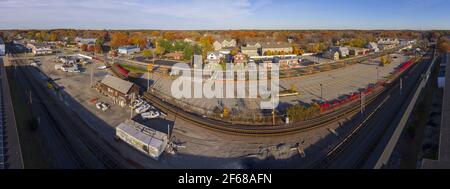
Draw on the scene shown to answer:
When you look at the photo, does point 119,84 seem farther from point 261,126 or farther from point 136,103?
point 261,126

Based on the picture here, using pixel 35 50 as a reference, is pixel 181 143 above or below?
below

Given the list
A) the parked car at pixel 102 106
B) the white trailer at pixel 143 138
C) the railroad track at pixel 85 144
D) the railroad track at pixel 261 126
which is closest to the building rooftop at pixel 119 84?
the parked car at pixel 102 106

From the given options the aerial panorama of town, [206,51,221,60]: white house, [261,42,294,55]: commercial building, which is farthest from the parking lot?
[261,42,294,55]: commercial building

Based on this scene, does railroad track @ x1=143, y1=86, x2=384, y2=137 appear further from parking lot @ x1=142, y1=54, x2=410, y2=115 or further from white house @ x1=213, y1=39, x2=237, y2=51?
white house @ x1=213, y1=39, x2=237, y2=51

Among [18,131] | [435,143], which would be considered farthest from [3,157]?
[435,143]

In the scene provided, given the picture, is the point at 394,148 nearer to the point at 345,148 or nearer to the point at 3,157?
the point at 345,148

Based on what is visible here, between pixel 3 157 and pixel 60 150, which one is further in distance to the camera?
pixel 60 150

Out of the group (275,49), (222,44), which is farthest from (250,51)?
(222,44)
